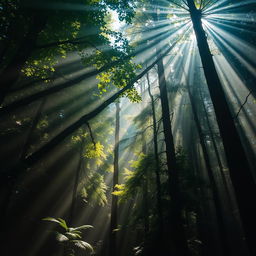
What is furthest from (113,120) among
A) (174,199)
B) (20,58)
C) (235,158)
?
(235,158)

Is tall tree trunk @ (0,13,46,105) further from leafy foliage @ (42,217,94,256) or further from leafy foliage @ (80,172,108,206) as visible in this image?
leafy foliage @ (80,172,108,206)

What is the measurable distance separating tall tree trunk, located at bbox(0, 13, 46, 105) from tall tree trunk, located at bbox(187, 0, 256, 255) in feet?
14.4

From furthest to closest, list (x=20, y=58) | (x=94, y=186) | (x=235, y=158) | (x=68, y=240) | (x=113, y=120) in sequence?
(x=113, y=120) < (x=94, y=186) < (x=68, y=240) < (x=20, y=58) < (x=235, y=158)

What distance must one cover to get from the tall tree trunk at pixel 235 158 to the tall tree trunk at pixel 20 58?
14.4ft

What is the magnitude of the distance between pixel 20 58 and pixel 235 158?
18.1 ft

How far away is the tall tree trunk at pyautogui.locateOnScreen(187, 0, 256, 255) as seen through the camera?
2096mm

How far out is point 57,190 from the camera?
1364 centimetres

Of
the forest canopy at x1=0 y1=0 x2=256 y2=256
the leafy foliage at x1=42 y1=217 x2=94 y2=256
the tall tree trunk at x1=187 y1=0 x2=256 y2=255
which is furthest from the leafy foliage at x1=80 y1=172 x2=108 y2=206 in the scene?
the tall tree trunk at x1=187 y1=0 x2=256 y2=255

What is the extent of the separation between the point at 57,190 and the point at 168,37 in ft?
42.0

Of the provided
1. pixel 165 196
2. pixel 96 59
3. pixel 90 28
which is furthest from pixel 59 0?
pixel 165 196

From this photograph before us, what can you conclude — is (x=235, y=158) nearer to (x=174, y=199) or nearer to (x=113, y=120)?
(x=174, y=199)

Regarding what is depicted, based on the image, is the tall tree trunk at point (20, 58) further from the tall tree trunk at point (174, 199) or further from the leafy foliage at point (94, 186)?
the leafy foliage at point (94, 186)

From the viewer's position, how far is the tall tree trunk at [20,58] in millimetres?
4727

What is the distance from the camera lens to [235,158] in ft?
8.02
